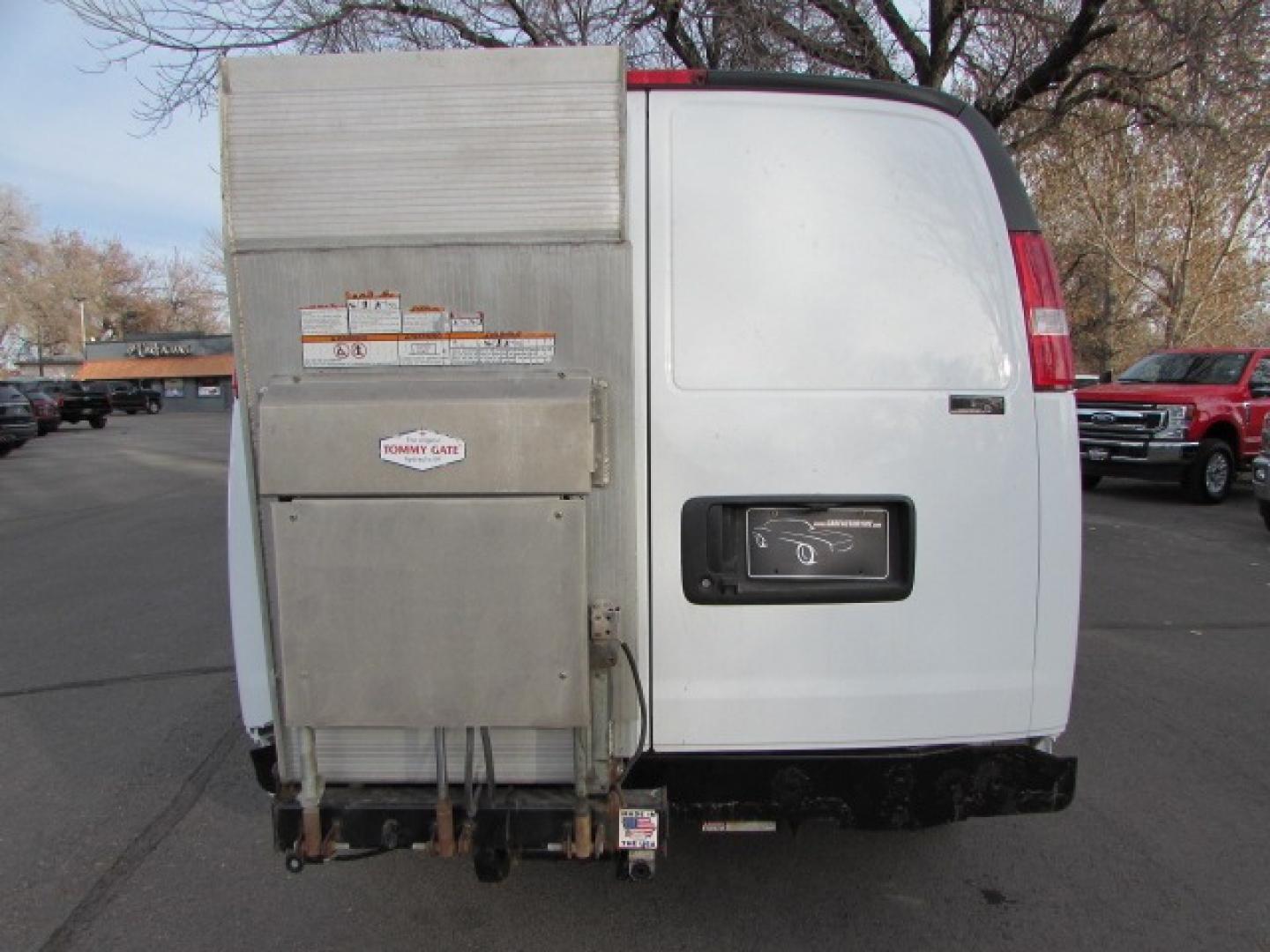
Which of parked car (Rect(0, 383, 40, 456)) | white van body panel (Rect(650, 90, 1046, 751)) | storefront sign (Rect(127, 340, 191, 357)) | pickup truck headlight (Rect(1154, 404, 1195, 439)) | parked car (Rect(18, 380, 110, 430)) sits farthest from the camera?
storefront sign (Rect(127, 340, 191, 357))

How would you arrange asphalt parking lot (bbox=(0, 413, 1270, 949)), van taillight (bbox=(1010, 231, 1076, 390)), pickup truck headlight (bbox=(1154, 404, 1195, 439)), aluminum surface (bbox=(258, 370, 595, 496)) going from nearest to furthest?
1. aluminum surface (bbox=(258, 370, 595, 496))
2. van taillight (bbox=(1010, 231, 1076, 390))
3. asphalt parking lot (bbox=(0, 413, 1270, 949))
4. pickup truck headlight (bbox=(1154, 404, 1195, 439))

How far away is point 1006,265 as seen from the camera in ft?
7.47

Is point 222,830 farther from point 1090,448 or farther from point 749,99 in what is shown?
point 1090,448

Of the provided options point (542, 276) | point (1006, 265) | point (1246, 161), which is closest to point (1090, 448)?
point (1246, 161)

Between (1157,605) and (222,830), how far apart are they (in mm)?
6291

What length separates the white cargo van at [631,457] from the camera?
1.99 m

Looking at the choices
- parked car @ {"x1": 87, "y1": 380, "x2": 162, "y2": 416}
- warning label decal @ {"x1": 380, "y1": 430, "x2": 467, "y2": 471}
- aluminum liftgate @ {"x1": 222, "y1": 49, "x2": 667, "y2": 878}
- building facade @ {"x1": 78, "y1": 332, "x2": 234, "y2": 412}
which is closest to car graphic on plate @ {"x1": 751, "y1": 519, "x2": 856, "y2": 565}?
aluminum liftgate @ {"x1": 222, "y1": 49, "x2": 667, "y2": 878}

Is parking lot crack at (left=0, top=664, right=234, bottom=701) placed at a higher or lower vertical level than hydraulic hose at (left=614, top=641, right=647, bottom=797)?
lower

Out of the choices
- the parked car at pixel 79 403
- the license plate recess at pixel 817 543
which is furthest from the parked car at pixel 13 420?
the license plate recess at pixel 817 543

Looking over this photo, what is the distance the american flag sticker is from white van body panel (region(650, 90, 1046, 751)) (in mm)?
206

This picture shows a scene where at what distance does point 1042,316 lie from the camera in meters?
2.29

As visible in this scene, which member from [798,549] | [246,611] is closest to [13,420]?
[246,611]

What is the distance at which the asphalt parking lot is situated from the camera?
2.75 m

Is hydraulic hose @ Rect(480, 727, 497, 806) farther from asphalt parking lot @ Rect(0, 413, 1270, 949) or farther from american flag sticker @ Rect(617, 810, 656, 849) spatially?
asphalt parking lot @ Rect(0, 413, 1270, 949)
